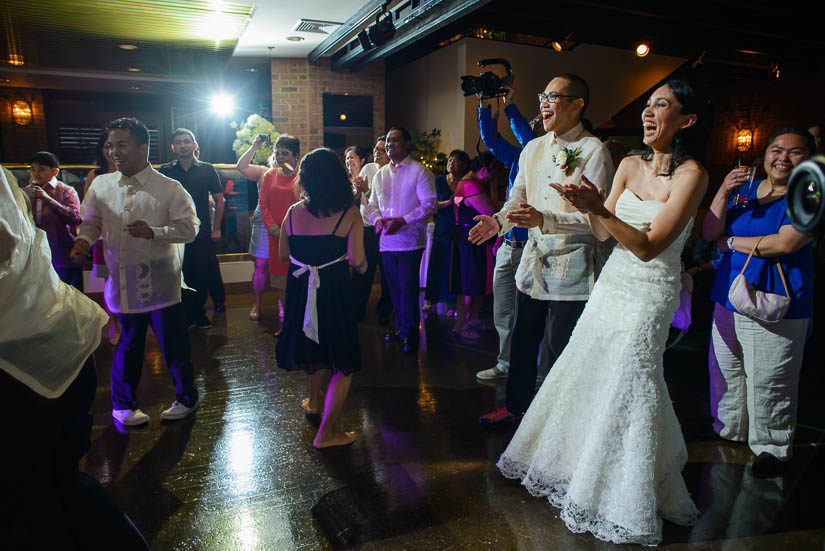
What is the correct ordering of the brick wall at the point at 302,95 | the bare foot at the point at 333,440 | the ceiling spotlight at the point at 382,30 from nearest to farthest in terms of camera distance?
the bare foot at the point at 333,440 → the ceiling spotlight at the point at 382,30 → the brick wall at the point at 302,95

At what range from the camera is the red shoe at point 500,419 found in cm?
288

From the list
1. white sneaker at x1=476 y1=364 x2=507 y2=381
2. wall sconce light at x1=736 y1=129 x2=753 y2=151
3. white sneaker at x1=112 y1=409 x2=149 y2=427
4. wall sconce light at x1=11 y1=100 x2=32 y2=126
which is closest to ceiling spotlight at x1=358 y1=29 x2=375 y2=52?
white sneaker at x1=476 y1=364 x2=507 y2=381

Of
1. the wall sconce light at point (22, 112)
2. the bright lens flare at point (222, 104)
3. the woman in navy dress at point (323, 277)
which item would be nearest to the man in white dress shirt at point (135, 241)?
the woman in navy dress at point (323, 277)

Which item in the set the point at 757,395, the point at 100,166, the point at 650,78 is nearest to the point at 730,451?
the point at 757,395

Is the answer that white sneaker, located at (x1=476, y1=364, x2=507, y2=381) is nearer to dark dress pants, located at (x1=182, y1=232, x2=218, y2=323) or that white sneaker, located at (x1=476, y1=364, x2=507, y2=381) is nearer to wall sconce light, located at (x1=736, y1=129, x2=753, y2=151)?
dark dress pants, located at (x1=182, y1=232, x2=218, y2=323)

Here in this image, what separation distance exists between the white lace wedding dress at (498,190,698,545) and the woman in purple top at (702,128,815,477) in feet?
2.22

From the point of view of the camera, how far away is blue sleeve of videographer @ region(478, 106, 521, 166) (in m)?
3.47

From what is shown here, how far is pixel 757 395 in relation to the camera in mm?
2539

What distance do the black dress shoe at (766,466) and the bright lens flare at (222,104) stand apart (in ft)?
33.9

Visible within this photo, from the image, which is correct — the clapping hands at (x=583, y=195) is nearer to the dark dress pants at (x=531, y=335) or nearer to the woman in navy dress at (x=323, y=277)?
the dark dress pants at (x=531, y=335)

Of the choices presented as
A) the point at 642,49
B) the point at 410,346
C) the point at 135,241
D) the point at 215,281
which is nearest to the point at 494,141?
the point at 410,346

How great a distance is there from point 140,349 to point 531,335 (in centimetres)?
206

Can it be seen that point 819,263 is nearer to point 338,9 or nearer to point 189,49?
point 338,9

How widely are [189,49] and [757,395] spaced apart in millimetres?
8498
